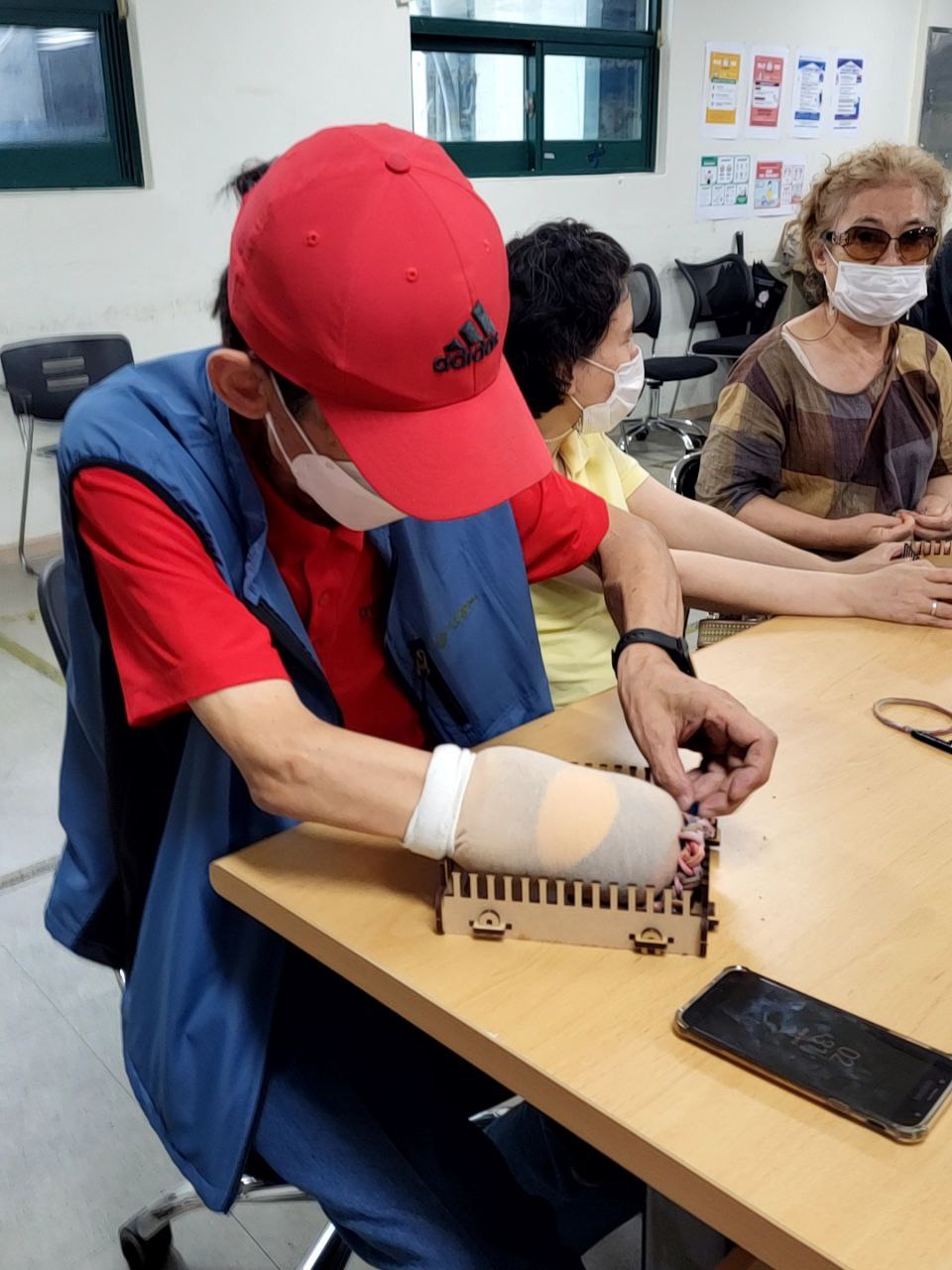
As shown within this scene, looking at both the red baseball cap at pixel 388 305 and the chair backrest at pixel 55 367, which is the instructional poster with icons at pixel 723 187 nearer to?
the chair backrest at pixel 55 367

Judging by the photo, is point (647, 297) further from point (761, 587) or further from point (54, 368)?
point (761, 587)

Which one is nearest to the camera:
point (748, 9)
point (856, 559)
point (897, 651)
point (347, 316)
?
point (347, 316)

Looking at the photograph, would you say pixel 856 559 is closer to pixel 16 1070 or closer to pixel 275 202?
pixel 275 202

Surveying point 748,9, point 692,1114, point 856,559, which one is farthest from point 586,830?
point 748,9

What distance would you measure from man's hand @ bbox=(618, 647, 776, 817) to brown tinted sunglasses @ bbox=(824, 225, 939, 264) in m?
1.31

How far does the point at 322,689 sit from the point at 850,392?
147 cm

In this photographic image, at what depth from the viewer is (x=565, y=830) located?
2.86 feet

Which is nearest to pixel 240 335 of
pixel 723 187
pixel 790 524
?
pixel 790 524

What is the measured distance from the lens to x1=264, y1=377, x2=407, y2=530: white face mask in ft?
3.21

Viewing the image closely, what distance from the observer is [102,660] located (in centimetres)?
101

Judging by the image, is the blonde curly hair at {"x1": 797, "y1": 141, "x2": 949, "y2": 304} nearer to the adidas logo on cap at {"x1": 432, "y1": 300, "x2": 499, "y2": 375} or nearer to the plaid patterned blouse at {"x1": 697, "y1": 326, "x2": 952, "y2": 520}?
the plaid patterned blouse at {"x1": 697, "y1": 326, "x2": 952, "y2": 520}

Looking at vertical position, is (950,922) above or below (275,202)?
below

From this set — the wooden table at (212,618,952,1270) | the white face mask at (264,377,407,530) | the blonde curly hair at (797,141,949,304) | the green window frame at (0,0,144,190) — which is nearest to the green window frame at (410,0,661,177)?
the green window frame at (0,0,144,190)

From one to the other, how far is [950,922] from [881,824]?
15cm
